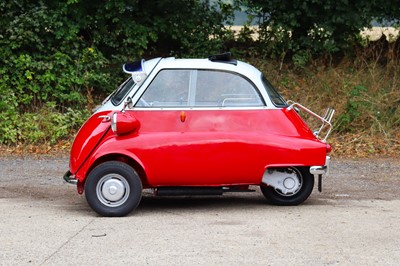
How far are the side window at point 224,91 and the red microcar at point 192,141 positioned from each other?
0.04 feet

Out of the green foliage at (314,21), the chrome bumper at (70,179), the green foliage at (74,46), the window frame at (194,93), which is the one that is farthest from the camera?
the green foliage at (314,21)

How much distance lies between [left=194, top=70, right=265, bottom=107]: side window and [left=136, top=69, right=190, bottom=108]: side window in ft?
0.47

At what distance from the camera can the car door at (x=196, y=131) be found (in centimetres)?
920

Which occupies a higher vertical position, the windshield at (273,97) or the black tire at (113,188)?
the windshield at (273,97)

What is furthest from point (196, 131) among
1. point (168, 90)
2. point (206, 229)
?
point (206, 229)

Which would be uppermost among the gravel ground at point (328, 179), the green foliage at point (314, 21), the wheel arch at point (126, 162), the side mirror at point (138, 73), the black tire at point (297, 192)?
the green foliage at point (314, 21)

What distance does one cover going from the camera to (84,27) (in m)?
16.6

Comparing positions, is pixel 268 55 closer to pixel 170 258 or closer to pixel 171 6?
pixel 171 6

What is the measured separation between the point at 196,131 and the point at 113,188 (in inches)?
42.2

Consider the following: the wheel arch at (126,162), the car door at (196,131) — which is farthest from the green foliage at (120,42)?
the car door at (196,131)

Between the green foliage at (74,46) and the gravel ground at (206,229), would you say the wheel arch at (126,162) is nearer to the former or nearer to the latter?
the gravel ground at (206,229)

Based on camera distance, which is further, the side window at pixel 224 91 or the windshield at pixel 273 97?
the windshield at pixel 273 97

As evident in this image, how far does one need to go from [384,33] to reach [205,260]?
12.0 m

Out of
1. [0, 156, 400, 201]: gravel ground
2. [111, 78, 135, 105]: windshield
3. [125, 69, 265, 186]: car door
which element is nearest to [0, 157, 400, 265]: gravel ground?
[0, 156, 400, 201]: gravel ground
